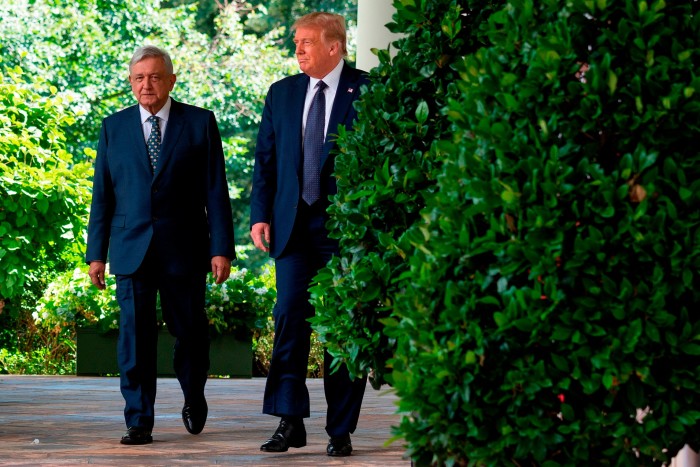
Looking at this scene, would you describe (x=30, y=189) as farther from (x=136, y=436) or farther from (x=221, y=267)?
(x=136, y=436)

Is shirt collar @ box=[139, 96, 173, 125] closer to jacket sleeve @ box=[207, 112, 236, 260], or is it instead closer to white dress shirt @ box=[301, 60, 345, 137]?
jacket sleeve @ box=[207, 112, 236, 260]

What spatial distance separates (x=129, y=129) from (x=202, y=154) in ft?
1.28

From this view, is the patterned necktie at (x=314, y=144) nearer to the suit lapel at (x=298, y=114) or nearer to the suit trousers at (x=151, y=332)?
the suit lapel at (x=298, y=114)

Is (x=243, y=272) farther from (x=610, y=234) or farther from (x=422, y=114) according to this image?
(x=610, y=234)

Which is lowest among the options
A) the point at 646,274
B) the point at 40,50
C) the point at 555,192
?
the point at 646,274

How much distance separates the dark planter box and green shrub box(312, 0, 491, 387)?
6.70 meters

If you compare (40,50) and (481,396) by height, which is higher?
(40,50)

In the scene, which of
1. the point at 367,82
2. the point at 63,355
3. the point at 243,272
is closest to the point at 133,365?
the point at 367,82

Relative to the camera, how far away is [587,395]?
3.05 m

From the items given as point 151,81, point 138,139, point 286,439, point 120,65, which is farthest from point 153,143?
point 120,65

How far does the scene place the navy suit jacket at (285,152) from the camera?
553 cm

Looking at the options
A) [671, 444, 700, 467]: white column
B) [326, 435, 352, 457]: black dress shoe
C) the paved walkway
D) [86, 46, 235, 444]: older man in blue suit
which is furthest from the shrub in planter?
[86, 46, 235, 444]: older man in blue suit

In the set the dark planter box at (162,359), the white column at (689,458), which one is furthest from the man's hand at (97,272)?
the dark planter box at (162,359)

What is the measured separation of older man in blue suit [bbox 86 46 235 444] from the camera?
5.97 metres
